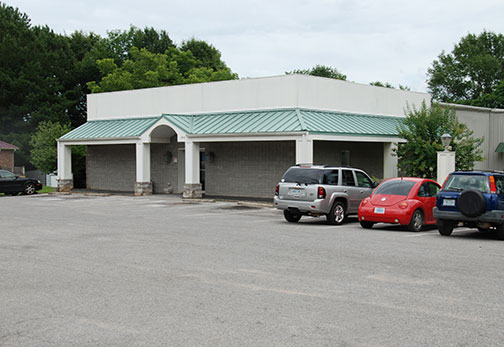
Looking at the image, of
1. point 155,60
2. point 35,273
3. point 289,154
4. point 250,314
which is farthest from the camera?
point 155,60

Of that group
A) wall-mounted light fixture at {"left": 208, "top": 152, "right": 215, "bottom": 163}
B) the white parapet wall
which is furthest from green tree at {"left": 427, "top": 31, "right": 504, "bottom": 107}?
wall-mounted light fixture at {"left": 208, "top": 152, "right": 215, "bottom": 163}

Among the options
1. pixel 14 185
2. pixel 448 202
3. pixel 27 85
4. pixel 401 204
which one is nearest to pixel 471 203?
pixel 448 202

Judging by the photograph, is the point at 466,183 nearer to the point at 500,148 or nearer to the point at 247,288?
the point at 247,288

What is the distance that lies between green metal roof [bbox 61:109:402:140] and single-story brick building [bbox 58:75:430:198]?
0.21ft

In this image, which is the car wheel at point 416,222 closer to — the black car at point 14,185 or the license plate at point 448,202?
the license plate at point 448,202

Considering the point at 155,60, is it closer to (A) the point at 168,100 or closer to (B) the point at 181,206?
(A) the point at 168,100

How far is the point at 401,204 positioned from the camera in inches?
645

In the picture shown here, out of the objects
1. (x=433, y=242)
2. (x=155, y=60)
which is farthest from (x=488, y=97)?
(x=433, y=242)

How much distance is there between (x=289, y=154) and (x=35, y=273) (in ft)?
63.7

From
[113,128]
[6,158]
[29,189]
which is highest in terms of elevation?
[113,128]

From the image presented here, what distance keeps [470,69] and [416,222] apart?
200 ft

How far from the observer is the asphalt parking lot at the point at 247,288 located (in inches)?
250

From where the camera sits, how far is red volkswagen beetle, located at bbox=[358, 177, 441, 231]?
16297 millimetres

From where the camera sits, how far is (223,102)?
30.0 meters
